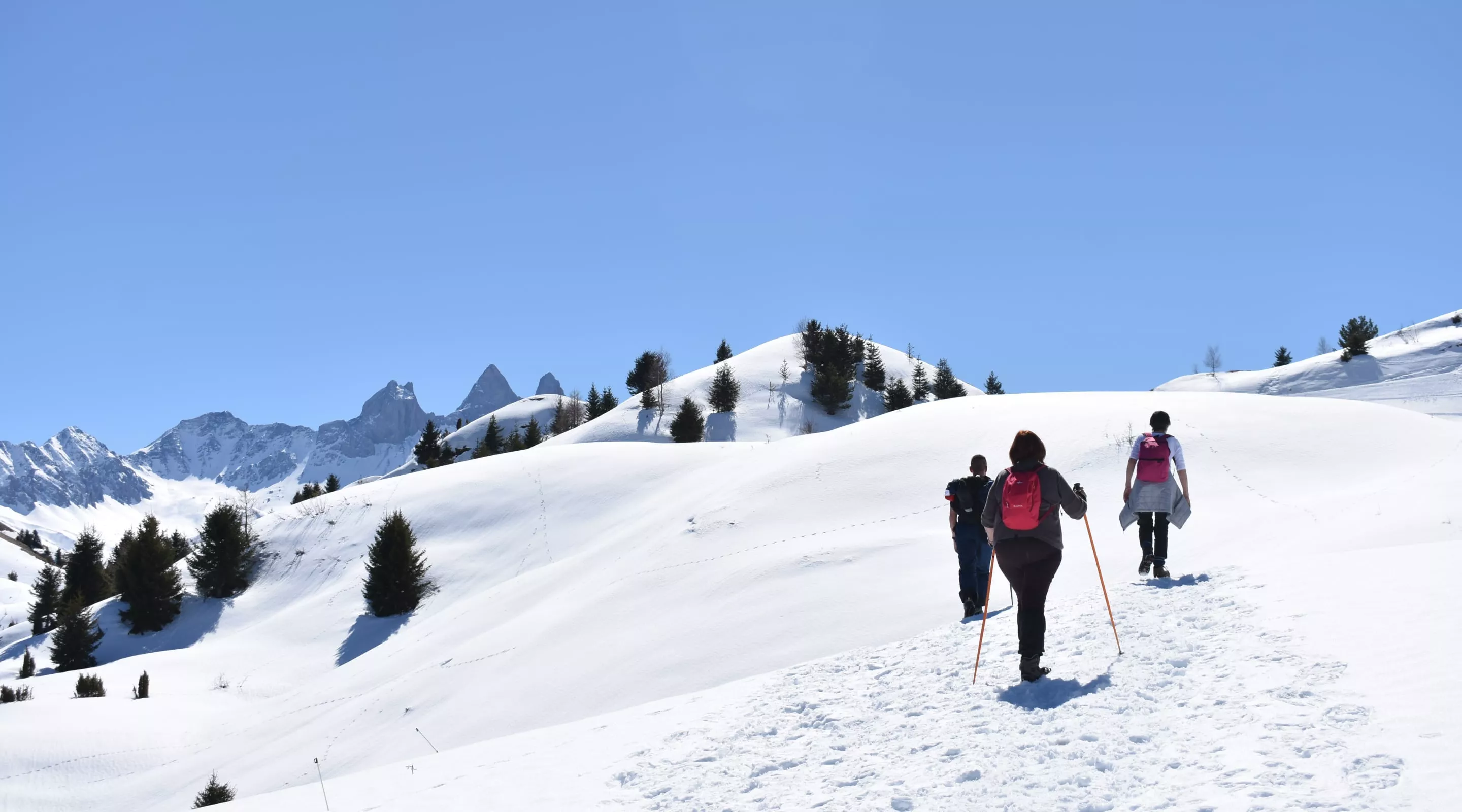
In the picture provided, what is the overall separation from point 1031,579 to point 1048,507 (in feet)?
2.18

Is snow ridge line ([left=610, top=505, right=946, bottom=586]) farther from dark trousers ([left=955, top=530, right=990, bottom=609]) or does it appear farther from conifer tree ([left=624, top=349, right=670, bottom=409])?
conifer tree ([left=624, top=349, right=670, bottom=409])

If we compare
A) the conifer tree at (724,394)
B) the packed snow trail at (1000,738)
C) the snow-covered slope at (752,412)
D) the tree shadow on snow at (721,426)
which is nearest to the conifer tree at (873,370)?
the snow-covered slope at (752,412)

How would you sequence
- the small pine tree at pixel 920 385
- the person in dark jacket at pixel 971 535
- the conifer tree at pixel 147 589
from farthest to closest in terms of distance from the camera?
the small pine tree at pixel 920 385
the conifer tree at pixel 147 589
the person in dark jacket at pixel 971 535

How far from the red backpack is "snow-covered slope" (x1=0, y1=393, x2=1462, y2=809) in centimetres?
151

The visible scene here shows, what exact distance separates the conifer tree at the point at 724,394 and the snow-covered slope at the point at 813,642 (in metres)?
22.6

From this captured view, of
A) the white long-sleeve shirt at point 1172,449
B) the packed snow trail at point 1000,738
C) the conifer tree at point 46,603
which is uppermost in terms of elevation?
the white long-sleeve shirt at point 1172,449

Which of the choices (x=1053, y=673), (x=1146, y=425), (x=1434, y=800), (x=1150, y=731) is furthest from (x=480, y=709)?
(x=1146, y=425)

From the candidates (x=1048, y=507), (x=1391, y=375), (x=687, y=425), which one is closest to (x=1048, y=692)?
(x=1048, y=507)

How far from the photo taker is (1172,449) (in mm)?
10766

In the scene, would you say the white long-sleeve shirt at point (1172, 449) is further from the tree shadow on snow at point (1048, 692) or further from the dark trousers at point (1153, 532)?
the tree shadow on snow at point (1048, 692)

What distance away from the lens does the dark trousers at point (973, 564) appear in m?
11.3

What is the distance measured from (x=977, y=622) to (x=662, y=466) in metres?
25.0

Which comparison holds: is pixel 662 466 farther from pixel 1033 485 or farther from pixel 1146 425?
pixel 1033 485

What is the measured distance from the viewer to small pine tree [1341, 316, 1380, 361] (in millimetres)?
55594
